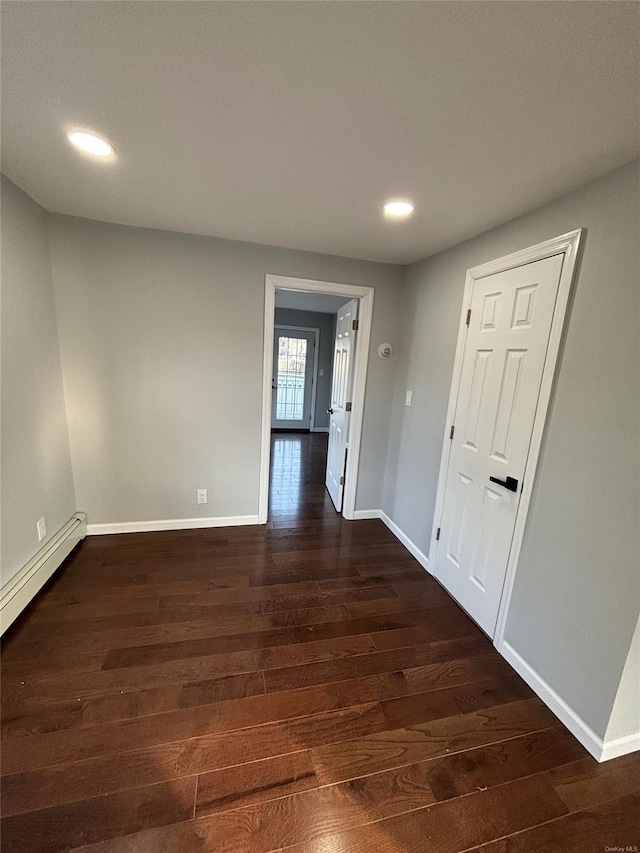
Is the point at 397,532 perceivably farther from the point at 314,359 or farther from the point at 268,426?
the point at 314,359

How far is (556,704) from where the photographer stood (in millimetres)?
1530

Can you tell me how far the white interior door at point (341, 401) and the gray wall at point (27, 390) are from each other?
2.25m

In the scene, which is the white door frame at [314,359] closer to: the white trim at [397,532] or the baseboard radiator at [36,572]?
the white trim at [397,532]

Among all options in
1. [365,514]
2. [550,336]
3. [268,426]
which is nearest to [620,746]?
[550,336]

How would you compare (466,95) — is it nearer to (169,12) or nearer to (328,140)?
(328,140)

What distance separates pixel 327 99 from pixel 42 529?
2666 millimetres

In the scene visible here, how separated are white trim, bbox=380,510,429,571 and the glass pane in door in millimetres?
4021

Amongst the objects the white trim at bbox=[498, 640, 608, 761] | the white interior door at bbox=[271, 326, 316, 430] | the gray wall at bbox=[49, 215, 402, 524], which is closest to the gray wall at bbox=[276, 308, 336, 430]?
the white interior door at bbox=[271, 326, 316, 430]

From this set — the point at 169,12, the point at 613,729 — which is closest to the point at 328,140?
the point at 169,12

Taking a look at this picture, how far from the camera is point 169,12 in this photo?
34.0 inches

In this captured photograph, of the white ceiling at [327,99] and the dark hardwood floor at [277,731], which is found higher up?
the white ceiling at [327,99]

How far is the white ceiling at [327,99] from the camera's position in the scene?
86 centimetres

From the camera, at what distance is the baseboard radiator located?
175 centimetres

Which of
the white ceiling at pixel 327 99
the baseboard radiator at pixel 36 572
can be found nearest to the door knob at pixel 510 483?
the white ceiling at pixel 327 99
